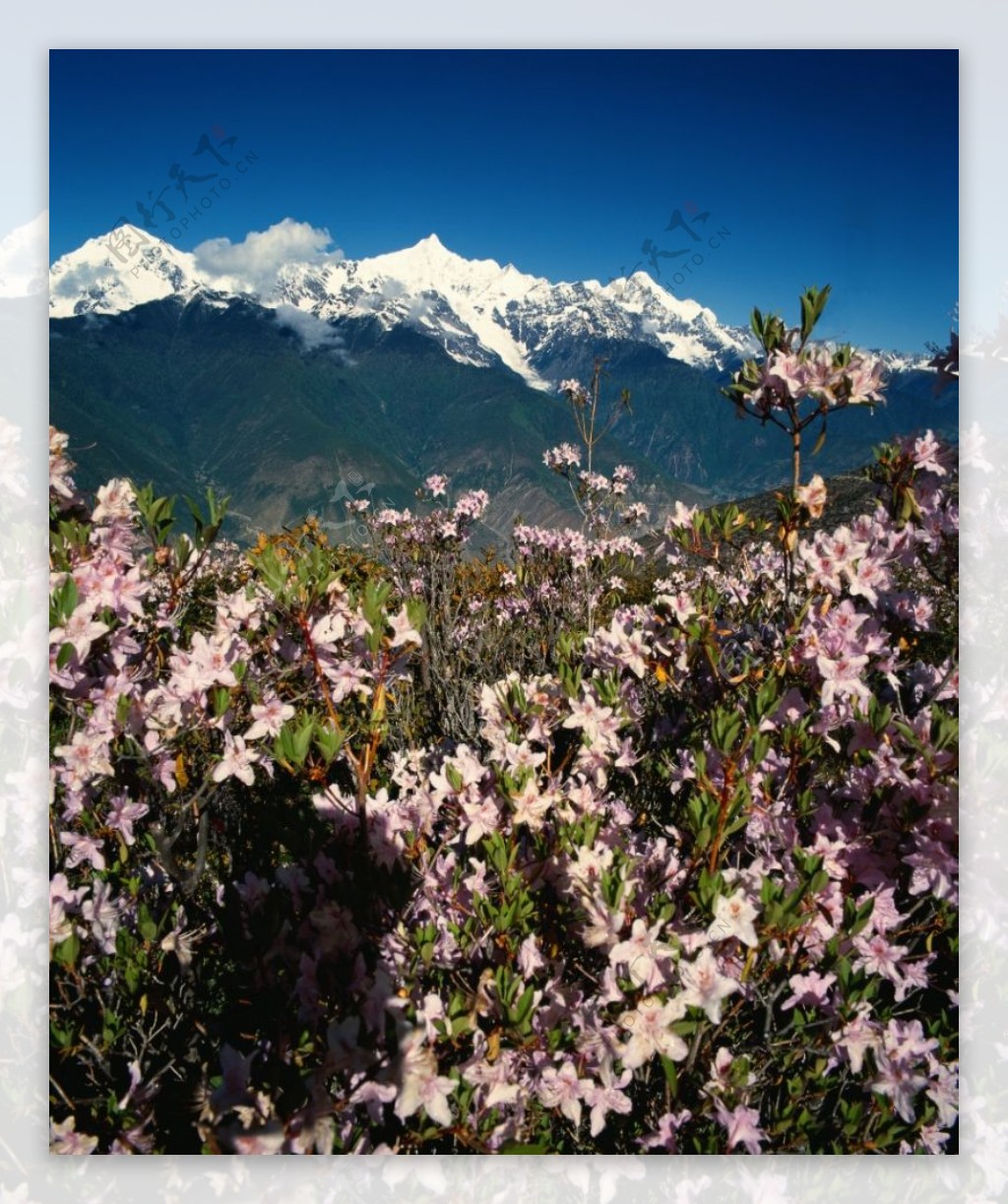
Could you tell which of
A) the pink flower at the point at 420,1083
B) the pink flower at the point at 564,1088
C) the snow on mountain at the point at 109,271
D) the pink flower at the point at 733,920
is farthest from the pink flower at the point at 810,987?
the snow on mountain at the point at 109,271

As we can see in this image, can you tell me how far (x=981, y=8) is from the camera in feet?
6.52

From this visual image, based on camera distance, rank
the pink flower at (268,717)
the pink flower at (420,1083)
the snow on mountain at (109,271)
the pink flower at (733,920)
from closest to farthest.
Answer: the pink flower at (420,1083), the pink flower at (733,920), the pink flower at (268,717), the snow on mountain at (109,271)

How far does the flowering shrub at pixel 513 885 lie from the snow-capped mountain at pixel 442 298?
2.38ft

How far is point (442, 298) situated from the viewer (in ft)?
276

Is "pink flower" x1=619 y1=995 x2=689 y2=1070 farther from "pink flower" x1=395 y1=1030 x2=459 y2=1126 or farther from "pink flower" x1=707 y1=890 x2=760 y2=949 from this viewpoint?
"pink flower" x1=395 y1=1030 x2=459 y2=1126

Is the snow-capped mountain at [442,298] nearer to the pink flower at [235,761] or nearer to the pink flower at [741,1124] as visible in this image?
the pink flower at [235,761]

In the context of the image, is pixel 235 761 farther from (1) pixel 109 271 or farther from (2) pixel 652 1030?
(1) pixel 109 271

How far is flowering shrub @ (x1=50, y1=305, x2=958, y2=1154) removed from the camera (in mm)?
1213

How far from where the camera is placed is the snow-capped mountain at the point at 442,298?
2580mm

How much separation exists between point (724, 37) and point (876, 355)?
107 centimetres

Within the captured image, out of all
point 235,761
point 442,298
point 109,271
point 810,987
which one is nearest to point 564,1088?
point 810,987

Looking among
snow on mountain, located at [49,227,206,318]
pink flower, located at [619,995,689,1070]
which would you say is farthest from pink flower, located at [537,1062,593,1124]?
snow on mountain, located at [49,227,206,318]

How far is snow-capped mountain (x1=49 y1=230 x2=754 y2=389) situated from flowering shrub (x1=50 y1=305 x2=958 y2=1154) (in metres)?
0.73

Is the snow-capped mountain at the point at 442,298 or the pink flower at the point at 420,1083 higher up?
the snow-capped mountain at the point at 442,298
